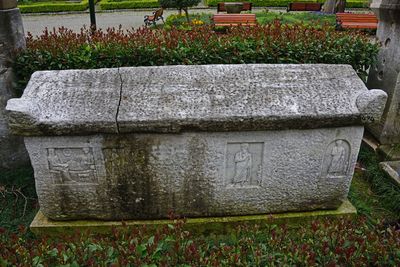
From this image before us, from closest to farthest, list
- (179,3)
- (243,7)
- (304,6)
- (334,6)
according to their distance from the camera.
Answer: (179,3)
(334,6)
(243,7)
(304,6)

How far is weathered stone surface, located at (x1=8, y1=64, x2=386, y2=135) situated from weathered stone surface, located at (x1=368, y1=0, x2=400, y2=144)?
1.60 m

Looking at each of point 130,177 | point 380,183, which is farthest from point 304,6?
point 130,177

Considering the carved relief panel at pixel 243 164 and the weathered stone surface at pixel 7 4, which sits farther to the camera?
the weathered stone surface at pixel 7 4

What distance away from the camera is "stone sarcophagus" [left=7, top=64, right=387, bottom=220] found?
3016 mm

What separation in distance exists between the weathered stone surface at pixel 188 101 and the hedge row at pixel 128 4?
14873 mm

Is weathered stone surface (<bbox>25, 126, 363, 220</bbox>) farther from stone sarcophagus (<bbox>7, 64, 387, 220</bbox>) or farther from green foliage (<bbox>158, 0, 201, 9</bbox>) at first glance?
green foliage (<bbox>158, 0, 201, 9</bbox>)

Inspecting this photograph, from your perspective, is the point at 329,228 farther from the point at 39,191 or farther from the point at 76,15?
the point at 76,15

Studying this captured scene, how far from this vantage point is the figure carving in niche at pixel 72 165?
313 cm

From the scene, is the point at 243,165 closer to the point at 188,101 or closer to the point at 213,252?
the point at 188,101

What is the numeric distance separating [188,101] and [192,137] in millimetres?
302

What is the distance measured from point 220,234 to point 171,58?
2.08m

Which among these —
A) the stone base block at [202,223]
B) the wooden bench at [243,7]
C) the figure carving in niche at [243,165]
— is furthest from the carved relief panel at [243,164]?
the wooden bench at [243,7]

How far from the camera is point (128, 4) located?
679 inches

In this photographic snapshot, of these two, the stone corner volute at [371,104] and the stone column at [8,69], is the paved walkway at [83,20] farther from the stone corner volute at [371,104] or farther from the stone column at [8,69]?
the stone corner volute at [371,104]
